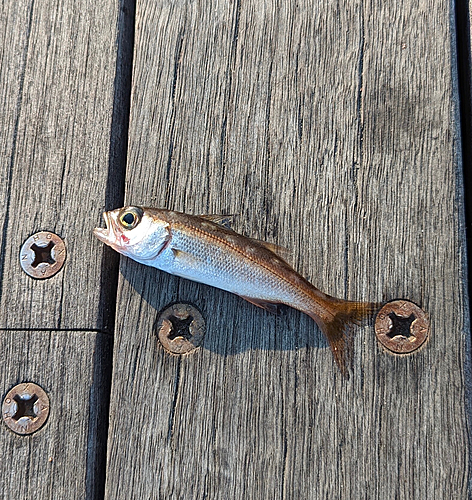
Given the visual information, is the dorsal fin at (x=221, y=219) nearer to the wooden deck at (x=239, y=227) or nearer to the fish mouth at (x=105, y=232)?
the wooden deck at (x=239, y=227)

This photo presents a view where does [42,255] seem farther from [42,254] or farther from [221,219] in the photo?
[221,219]

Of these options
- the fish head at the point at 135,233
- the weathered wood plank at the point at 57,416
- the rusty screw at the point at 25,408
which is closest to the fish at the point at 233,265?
the fish head at the point at 135,233

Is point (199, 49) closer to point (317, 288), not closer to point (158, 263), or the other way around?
point (158, 263)

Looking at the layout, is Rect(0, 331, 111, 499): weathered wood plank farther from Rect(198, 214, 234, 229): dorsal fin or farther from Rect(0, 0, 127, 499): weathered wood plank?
Rect(198, 214, 234, 229): dorsal fin

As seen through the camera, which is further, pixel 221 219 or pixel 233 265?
pixel 221 219

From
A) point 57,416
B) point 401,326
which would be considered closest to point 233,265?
point 401,326

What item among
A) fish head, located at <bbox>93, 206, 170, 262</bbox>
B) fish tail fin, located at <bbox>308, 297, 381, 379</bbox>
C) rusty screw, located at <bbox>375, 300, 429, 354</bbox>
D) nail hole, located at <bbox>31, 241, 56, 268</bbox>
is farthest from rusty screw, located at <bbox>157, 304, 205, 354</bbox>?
rusty screw, located at <bbox>375, 300, 429, 354</bbox>

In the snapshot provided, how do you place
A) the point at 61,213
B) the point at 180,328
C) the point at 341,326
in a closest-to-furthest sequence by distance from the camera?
the point at 341,326 → the point at 180,328 → the point at 61,213
